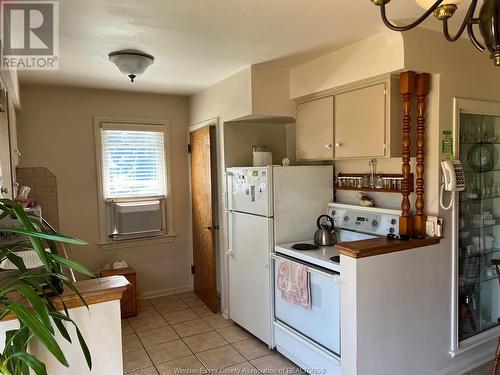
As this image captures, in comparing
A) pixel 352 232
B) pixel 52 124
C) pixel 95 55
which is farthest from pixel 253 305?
pixel 52 124

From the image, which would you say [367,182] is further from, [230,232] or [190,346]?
[190,346]

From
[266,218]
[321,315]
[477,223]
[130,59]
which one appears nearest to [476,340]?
[477,223]

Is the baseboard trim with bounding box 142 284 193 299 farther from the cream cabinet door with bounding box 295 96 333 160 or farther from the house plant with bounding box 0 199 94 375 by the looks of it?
the house plant with bounding box 0 199 94 375

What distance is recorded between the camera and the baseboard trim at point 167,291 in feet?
14.1

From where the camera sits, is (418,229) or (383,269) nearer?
(383,269)

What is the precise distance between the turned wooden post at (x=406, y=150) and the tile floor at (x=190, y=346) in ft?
4.40

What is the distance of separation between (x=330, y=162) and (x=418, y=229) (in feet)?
3.67

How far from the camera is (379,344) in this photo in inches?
86.8

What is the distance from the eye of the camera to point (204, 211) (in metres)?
3.96

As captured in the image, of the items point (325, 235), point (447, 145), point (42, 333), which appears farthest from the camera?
point (325, 235)

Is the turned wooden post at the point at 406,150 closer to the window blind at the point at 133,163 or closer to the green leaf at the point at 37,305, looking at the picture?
the green leaf at the point at 37,305

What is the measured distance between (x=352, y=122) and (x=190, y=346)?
2272 mm

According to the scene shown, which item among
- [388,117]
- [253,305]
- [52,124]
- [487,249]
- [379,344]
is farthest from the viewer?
[52,124]

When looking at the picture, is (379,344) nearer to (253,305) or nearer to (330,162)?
(253,305)
